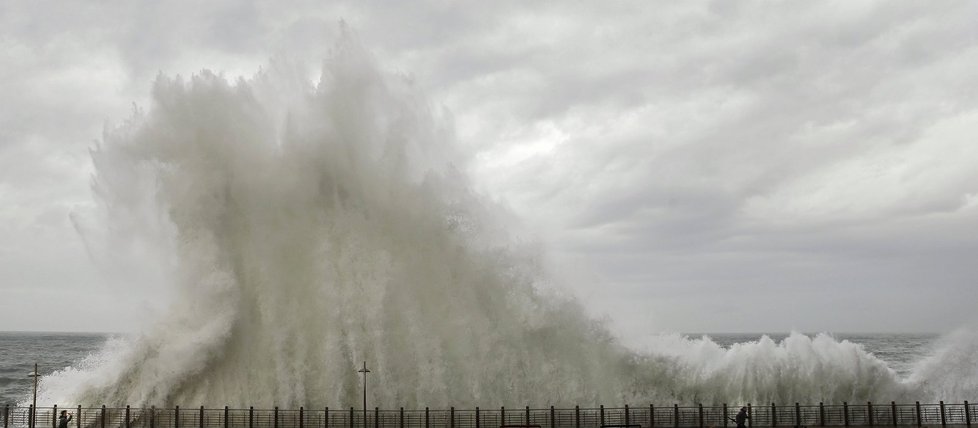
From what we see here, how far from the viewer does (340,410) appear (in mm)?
34906

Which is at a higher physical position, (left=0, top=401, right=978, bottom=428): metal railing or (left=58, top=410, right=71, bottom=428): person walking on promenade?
(left=58, top=410, right=71, bottom=428): person walking on promenade

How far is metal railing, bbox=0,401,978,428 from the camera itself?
33781mm

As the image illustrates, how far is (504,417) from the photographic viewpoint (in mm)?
33781

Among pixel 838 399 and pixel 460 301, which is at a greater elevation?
pixel 460 301

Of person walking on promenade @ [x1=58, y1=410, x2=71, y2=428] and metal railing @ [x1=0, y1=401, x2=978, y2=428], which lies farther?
metal railing @ [x1=0, y1=401, x2=978, y2=428]

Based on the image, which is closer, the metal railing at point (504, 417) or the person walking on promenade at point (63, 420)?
the person walking on promenade at point (63, 420)

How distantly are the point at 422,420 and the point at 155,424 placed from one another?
1048cm

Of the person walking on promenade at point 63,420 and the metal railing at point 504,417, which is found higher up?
the person walking on promenade at point 63,420

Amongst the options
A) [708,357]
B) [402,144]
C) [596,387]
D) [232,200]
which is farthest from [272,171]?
[708,357]

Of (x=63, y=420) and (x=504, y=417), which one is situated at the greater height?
(x=63, y=420)

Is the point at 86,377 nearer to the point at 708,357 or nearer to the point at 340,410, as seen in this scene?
the point at 340,410

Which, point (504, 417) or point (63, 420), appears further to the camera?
point (504, 417)

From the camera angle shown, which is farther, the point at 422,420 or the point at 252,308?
the point at 252,308

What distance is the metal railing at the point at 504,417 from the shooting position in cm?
3378
